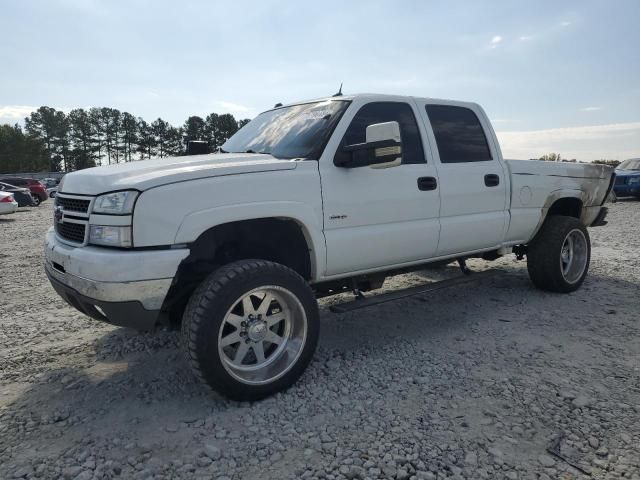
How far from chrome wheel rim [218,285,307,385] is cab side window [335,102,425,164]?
133cm

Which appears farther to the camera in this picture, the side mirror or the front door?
the front door

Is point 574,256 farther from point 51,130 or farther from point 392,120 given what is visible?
point 51,130

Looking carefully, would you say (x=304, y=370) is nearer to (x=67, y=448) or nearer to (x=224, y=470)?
(x=224, y=470)

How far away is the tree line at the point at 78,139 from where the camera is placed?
70438 millimetres

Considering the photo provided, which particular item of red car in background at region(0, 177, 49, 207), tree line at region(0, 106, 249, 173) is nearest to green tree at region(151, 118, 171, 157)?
tree line at region(0, 106, 249, 173)

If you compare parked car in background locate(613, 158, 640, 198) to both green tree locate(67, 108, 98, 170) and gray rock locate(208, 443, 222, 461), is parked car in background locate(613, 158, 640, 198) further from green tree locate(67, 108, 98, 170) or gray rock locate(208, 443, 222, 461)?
green tree locate(67, 108, 98, 170)

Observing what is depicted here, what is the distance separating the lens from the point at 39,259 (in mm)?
7738

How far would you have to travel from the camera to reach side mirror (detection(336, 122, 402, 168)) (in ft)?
10.4

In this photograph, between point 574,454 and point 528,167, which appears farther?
point 528,167

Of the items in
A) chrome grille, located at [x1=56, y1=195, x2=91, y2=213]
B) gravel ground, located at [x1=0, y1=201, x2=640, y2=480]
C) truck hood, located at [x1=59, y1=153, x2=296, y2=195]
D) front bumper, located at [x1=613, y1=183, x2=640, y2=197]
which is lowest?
gravel ground, located at [x1=0, y1=201, x2=640, y2=480]

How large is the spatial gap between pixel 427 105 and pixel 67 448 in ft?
12.1

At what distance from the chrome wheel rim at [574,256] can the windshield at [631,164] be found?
15.6 metres

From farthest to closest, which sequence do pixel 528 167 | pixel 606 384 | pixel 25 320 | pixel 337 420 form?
pixel 528 167, pixel 25 320, pixel 606 384, pixel 337 420

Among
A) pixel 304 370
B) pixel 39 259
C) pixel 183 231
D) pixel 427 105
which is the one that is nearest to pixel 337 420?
pixel 304 370
